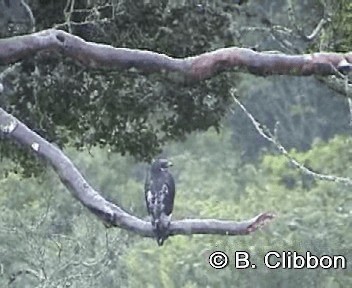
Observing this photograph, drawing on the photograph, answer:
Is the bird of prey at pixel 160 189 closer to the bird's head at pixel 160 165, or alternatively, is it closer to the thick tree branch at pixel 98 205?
the bird's head at pixel 160 165

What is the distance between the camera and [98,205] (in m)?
2.92

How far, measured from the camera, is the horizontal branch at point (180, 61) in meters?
2.99

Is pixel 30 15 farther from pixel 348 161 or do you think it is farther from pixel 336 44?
pixel 348 161

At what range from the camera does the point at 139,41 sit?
479 cm

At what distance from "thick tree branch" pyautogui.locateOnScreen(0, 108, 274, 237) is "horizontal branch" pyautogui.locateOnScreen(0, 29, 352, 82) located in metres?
0.19

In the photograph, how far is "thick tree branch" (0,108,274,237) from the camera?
2830mm

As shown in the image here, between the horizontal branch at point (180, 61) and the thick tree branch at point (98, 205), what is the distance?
19 cm

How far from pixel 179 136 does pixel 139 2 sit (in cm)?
60
